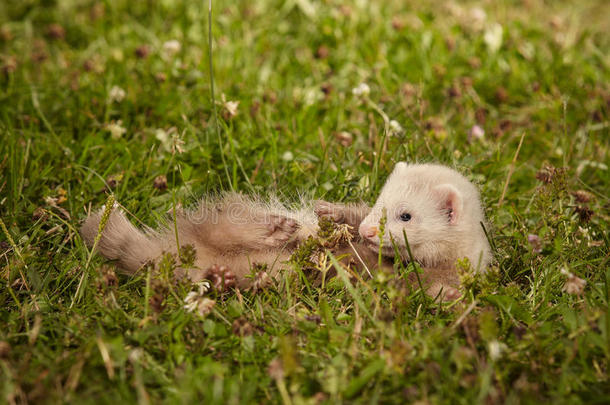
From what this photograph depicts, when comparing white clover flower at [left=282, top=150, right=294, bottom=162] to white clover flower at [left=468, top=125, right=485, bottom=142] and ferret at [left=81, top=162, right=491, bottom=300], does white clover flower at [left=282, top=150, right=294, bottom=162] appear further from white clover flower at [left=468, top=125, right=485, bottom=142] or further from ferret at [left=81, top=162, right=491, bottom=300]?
white clover flower at [left=468, top=125, right=485, bottom=142]

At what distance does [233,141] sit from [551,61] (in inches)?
142

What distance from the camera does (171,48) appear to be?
5336 millimetres

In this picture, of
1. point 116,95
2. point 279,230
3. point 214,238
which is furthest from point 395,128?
point 116,95

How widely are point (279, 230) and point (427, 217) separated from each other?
2.75 feet

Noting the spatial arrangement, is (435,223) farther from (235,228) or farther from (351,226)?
(235,228)

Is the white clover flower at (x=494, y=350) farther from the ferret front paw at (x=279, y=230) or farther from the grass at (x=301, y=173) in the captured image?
the ferret front paw at (x=279, y=230)

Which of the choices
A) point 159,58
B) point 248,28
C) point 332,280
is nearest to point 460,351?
point 332,280

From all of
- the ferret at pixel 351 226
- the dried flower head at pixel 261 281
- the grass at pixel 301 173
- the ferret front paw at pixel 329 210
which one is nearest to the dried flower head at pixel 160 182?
the grass at pixel 301 173

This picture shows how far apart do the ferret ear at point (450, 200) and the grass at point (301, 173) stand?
1.16 ft

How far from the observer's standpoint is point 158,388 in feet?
8.21

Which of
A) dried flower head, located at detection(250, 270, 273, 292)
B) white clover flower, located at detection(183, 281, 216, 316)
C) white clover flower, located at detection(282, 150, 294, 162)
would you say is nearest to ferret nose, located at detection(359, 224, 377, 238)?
dried flower head, located at detection(250, 270, 273, 292)

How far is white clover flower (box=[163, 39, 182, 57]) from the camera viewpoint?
208 inches

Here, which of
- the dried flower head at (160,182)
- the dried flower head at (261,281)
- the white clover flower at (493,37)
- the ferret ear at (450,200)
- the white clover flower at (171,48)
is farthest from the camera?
the white clover flower at (493,37)

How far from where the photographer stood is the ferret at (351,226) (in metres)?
3.33
